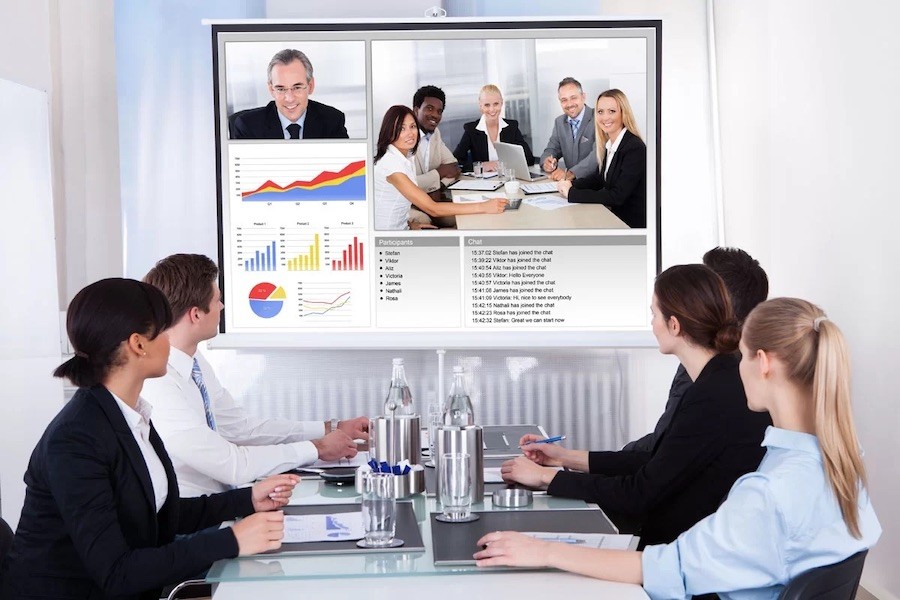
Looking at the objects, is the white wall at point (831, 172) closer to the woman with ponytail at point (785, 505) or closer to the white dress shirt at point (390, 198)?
the white dress shirt at point (390, 198)

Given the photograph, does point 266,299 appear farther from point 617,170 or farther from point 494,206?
point 617,170

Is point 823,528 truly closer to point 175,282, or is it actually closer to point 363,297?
point 175,282

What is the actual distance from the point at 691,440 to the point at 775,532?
0.63m

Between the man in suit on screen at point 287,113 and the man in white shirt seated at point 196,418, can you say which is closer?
the man in white shirt seated at point 196,418

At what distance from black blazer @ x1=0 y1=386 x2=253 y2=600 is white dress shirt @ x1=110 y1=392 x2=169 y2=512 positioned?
67mm

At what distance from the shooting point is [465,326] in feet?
14.1

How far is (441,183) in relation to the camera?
4285 mm

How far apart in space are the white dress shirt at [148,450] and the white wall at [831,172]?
2.29m

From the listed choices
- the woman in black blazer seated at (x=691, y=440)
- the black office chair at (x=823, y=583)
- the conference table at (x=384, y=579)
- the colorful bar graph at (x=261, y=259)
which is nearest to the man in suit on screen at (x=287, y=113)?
the colorful bar graph at (x=261, y=259)

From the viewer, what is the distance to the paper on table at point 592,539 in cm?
184

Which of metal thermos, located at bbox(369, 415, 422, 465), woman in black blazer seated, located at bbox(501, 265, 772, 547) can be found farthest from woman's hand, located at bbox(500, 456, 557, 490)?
metal thermos, located at bbox(369, 415, 422, 465)

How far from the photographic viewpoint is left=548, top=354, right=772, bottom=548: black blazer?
2.19 meters

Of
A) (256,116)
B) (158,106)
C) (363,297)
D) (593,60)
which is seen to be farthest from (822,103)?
(158,106)

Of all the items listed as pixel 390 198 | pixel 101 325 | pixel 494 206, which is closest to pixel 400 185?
pixel 390 198
